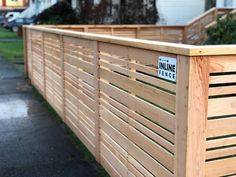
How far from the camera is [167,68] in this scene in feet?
10.4

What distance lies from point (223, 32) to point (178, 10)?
10.5 m

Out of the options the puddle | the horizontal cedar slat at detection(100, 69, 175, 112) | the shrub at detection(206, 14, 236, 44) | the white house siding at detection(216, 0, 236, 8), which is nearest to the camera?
the horizontal cedar slat at detection(100, 69, 175, 112)

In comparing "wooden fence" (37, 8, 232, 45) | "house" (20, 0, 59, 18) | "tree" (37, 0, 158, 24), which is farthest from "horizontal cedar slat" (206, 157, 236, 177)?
"house" (20, 0, 59, 18)

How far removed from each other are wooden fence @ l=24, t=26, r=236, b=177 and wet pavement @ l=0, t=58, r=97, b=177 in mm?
354

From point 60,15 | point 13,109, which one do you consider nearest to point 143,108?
point 13,109

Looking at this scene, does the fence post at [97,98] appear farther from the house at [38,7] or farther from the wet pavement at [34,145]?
the house at [38,7]

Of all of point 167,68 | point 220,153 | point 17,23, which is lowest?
point 220,153

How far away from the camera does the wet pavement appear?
5.07 meters

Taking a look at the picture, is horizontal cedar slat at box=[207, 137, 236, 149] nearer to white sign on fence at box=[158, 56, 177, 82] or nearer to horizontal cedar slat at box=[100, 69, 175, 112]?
horizontal cedar slat at box=[100, 69, 175, 112]

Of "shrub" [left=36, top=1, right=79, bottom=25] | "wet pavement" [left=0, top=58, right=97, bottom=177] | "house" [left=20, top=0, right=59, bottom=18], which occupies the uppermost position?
"house" [left=20, top=0, right=59, bottom=18]

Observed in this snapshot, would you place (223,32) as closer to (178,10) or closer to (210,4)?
(178,10)

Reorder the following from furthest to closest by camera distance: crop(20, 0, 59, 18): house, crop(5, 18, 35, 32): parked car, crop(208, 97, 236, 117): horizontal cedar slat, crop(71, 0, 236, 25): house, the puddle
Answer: crop(5, 18, 35, 32): parked car → crop(20, 0, 59, 18): house → crop(71, 0, 236, 25): house → the puddle → crop(208, 97, 236, 117): horizontal cedar slat

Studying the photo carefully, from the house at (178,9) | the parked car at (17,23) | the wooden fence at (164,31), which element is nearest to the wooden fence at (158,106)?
the wooden fence at (164,31)

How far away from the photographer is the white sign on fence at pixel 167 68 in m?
3.09
